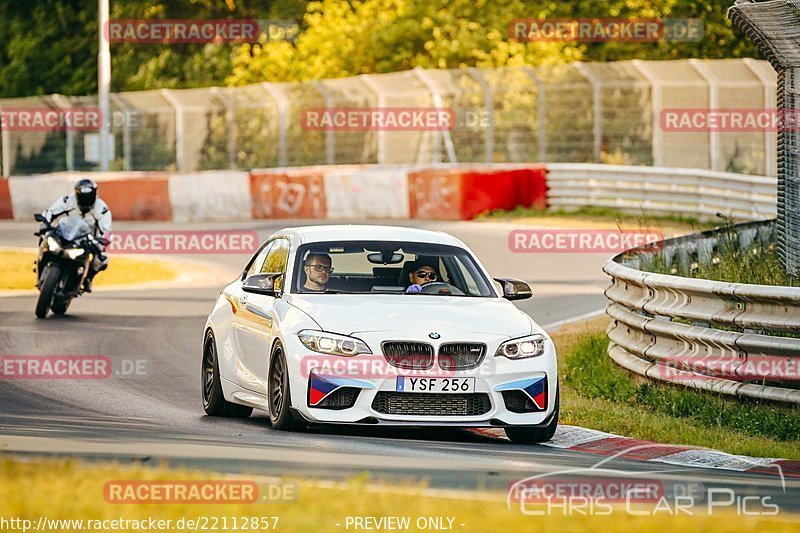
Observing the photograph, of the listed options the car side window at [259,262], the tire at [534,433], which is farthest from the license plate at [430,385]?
the car side window at [259,262]

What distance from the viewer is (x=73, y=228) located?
66.7 ft

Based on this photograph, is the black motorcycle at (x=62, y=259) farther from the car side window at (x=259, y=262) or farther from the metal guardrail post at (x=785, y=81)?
the metal guardrail post at (x=785, y=81)

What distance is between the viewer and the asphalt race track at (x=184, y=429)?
903 centimetres

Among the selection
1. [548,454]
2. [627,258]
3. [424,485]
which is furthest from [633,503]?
[627,258]

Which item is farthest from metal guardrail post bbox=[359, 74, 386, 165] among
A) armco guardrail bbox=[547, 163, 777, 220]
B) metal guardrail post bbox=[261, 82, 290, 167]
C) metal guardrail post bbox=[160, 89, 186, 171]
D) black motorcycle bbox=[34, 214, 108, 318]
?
black motorcycle bbox=[34, 214, 108, 318]

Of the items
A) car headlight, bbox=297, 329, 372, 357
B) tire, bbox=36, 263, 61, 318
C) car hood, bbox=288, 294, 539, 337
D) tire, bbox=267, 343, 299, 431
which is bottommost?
tire, bbox=36, 263, 61, 318

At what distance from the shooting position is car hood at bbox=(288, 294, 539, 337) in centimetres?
1127

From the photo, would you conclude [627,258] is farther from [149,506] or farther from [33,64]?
[33,64]

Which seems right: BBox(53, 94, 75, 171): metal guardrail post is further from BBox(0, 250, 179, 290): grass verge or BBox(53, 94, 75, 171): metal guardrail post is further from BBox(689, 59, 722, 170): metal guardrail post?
BBox(689, 59, 722, 170): metal guardrail post

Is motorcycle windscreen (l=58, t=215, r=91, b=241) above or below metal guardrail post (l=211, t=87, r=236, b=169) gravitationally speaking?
below

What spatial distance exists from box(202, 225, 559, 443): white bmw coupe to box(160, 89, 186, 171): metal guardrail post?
30469 millimetres

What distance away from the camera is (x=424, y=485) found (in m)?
8.22

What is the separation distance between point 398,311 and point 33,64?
53070 mm

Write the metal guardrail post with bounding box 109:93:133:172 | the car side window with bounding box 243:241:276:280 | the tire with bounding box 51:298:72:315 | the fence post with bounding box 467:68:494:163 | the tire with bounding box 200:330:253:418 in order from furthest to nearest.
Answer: the metal guardrail post with bounding box 109:93:133:172, the fence post with bounding box 467:68:494:163, the tire with bounding box 51:298:72:315, the car side window with bounding box 243:241:276:280, the tire with bounding box 200:330:253:418
